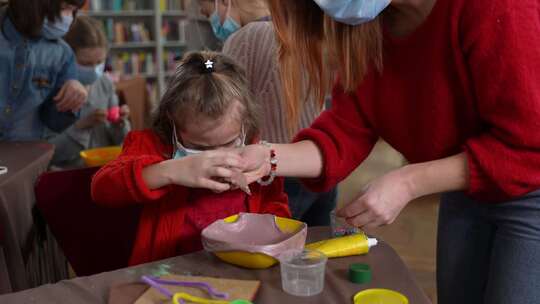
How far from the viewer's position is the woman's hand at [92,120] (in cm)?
295

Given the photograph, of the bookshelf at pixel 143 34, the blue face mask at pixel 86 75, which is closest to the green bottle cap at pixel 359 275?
the blue face mask at pixel 86 75

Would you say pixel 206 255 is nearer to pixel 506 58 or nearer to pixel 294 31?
pixel 294 31

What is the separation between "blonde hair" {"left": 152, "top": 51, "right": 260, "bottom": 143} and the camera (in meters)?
1.31

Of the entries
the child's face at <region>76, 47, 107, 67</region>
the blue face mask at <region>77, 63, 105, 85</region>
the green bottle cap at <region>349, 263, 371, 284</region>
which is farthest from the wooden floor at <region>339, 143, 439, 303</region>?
the child's face at <region>76, 47, 107, 67</region>

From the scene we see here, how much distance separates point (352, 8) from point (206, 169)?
1.37 ft

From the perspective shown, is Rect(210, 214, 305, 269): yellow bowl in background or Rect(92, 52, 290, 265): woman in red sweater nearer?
Rect(210, 214, 305, 269): yellow bowl in background

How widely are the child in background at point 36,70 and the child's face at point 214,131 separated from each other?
115 centimetres

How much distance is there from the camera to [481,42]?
916 mm

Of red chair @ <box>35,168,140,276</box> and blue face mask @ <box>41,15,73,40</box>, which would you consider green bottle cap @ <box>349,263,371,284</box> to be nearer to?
red chair @ <box>35,168,140,276</box>

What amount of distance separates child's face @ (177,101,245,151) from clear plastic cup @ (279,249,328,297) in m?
0.43

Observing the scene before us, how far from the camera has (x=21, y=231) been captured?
66.7 inches

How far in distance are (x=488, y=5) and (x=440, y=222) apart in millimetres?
521

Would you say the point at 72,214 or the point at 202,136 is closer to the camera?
the point at 202,136

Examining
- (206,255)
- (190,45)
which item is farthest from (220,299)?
(190,45)
